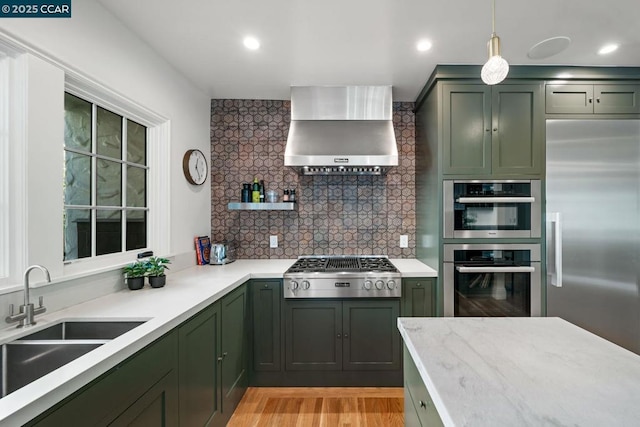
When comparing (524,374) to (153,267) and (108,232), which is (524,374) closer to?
(153,267)

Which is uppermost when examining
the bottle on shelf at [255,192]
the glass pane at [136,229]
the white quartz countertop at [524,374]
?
the bottle on shelf at [255,192]

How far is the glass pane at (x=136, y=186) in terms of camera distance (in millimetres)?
2189

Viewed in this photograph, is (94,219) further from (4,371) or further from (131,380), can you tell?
(131,380)

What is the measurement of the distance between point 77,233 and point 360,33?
2.09m

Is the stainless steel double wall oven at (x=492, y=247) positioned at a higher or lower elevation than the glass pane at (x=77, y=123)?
lower

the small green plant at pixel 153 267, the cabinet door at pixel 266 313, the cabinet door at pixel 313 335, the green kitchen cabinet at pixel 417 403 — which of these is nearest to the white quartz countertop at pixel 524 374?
the green kitchen cabinet at pixel 417 403

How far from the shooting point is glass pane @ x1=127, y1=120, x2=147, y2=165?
7.18ft

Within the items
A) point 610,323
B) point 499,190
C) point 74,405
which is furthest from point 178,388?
point 610,323

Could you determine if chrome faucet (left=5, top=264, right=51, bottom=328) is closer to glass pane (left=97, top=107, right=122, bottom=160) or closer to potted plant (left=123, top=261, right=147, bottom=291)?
potted plant (left=123, top=261, right=147, bottom=291)

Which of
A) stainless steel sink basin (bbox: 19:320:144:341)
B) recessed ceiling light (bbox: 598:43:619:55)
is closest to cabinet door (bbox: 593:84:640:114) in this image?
recessed ceiling light (bbox: 598:43:619:55)

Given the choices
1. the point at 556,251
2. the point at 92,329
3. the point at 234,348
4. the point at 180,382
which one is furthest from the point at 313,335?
the point at 556,251

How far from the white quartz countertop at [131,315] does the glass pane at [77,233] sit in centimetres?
29

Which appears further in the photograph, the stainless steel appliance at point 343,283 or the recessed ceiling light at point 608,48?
the stainless steel appliance at point 343,283

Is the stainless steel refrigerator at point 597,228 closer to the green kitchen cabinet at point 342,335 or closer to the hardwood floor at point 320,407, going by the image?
the green kitchen cabinet at point 342,335
